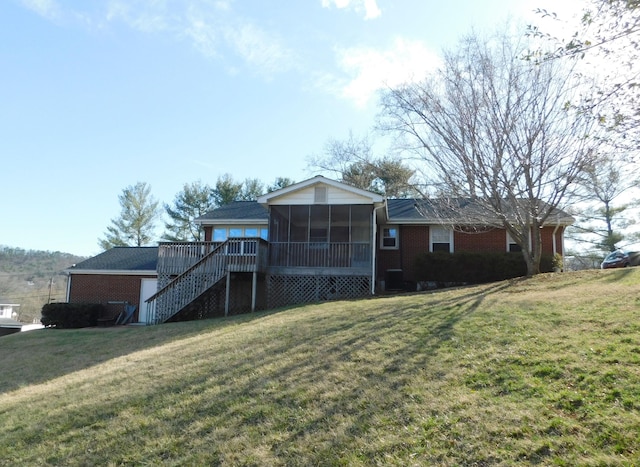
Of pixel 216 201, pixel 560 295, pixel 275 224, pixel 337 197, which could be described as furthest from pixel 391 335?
pixel 216 201

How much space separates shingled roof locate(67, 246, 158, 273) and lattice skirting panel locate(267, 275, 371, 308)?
23.2 feet

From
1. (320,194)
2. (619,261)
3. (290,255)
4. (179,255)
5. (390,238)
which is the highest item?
(320,194)

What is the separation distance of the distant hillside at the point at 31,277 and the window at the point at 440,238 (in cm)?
4321

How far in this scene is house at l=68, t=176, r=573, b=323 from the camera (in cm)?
1611

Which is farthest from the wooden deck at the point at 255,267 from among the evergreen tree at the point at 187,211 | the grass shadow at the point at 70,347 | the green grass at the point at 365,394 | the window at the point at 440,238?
the evergreen tree at the point at 187,211

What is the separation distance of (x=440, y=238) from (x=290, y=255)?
6.61 meters

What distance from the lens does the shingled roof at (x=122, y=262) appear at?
2149 centimetres

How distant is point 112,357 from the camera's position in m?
10.3

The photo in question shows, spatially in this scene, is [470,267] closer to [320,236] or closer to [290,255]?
[320,236]

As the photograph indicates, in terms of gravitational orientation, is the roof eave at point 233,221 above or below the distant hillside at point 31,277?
above

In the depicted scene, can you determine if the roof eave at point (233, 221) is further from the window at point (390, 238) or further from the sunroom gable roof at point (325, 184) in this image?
the window at point (390, 238)

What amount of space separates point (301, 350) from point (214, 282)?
8.48 meters

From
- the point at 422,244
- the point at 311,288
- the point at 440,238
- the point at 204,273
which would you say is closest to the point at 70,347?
the point at 204,273

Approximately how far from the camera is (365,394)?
587cm
